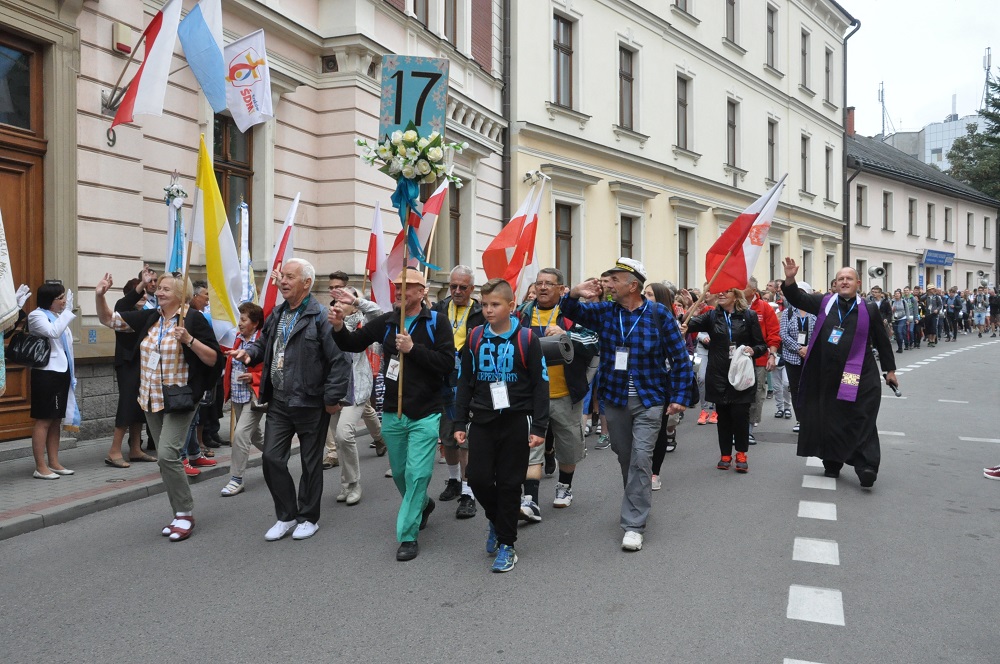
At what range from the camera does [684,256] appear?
26.0m

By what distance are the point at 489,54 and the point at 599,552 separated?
14.5 m

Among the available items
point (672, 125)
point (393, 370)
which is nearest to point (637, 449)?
point (393, 370)

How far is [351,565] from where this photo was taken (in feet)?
17.1

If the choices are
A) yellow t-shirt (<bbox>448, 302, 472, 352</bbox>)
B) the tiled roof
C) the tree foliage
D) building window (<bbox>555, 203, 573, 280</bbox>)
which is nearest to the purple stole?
yellow t-shirt (<bbox>448, 302, 472, 352</bbox>)

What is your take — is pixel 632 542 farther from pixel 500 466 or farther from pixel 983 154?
pixel 983 154

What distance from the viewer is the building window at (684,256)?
25.8 metres

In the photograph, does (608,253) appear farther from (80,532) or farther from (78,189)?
(80,532)

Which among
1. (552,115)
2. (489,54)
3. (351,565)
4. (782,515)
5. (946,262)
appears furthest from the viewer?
(946,262)

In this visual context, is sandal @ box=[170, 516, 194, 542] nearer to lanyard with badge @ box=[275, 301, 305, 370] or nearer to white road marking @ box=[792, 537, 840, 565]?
lanyard with badge @ box=[275, 301, 305, 370]

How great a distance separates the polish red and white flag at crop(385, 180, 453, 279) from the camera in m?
6.63

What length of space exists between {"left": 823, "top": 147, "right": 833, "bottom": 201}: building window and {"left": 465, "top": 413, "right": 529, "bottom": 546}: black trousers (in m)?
33.2

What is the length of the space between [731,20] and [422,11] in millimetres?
15828

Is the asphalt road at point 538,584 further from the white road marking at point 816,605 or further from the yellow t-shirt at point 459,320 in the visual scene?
the yellow t-shirt at point 459,320

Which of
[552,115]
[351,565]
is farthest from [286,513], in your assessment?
[552,115]
